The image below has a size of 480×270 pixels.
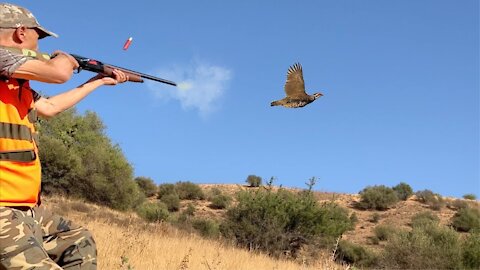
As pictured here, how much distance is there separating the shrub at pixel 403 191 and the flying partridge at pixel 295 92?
41.2 metres

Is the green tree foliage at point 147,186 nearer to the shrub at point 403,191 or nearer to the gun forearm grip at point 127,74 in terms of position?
the shrub at point 403,191

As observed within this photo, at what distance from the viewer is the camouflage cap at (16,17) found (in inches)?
112

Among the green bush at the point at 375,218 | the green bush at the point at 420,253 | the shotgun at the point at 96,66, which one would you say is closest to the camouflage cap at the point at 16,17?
the shotgun at the point at 96,66

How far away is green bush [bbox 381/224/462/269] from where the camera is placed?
20266 mm

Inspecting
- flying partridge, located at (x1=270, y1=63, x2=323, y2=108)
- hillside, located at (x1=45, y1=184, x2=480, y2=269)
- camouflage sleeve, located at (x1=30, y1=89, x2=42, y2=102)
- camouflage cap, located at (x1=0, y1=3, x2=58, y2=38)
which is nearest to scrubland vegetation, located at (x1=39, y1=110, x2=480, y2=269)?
hillside, located at (x1=45, y1=184, x2=480, y2=269)

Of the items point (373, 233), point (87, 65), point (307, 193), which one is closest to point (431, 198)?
point (373, 233)

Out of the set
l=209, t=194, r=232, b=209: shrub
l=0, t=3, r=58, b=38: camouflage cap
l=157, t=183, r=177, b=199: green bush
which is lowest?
l=0, t=3, r=58, b=38: camouflage cap

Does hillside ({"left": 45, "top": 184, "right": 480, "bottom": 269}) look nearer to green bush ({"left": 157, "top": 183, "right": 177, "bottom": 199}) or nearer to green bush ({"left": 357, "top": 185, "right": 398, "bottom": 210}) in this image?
green bush ({"left": 357, "top": 185, "right": 398, "bottom": 210})

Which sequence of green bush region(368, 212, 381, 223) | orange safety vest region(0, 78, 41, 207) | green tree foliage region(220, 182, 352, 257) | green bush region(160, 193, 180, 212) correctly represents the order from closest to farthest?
orange safety vest region(0, 78, 41, 207) < green tree foliage region(220, 182, 352, 257) < green bush region(368, 212, 381, 223) < green bush region(160, 193, 180, 212)

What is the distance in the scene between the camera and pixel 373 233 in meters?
34.3

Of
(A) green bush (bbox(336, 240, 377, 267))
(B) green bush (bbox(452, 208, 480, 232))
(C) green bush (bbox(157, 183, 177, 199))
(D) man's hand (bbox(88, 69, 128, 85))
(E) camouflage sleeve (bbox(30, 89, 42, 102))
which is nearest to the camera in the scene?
(E) camouflage sleeve (bbox(30, 89, 42, 102))

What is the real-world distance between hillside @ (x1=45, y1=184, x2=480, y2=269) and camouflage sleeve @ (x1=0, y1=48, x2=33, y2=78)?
270 cm

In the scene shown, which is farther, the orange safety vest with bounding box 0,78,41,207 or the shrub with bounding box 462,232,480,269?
the shrub with bounding box 462,232,480,269

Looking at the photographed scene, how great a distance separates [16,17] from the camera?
2.87 meters
